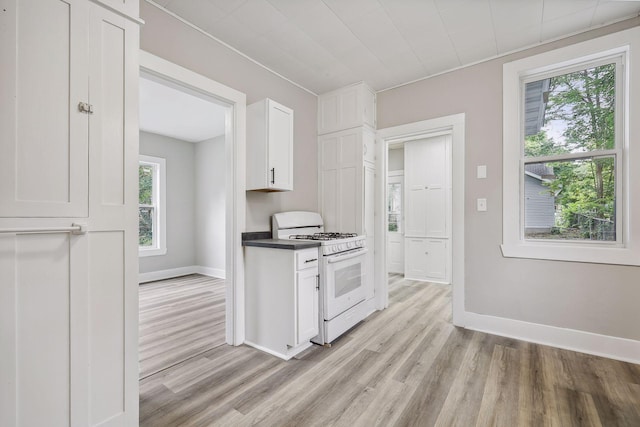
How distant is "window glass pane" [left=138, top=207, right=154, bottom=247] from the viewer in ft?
17.3

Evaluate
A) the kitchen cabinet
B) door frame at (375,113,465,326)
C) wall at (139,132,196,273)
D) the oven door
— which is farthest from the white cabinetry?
wall at (139,132,196,273)

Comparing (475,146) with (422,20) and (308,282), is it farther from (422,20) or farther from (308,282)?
(308,282)

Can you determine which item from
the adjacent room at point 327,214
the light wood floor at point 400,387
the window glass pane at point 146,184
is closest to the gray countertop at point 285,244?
the adjacent room at point 327,214

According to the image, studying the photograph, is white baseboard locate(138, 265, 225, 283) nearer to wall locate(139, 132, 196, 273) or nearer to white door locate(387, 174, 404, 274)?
wall locate(139, 132, 196, 273)

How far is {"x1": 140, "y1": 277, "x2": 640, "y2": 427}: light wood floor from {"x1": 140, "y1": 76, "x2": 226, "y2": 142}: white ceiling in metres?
2.72

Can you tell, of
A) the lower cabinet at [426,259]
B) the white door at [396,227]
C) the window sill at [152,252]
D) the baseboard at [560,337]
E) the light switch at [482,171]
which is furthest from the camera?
the white door at [396,227]

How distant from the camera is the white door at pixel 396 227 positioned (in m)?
5.67

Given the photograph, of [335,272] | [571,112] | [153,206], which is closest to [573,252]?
[571,112]

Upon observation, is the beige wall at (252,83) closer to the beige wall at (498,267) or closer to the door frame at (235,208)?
the door frame at (235,208)

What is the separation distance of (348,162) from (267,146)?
1.15 meters

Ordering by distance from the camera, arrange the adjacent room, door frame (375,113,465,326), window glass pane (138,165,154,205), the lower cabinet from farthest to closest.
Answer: window glass pane (138,165,154,205) < the lower cabinet < door frame (375,113,465,326) < the adjacent room

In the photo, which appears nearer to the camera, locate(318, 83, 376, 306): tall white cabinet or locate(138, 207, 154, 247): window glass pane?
locate(318, 83, 376, 306): tall white cabinet

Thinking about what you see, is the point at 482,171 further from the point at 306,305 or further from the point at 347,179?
the point at 306,305

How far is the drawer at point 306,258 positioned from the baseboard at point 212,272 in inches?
133
